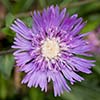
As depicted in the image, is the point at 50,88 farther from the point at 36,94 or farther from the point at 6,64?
the point at 6,64

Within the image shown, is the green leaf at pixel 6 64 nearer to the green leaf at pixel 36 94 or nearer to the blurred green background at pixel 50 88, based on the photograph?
the blurred green background at pixel 50 88

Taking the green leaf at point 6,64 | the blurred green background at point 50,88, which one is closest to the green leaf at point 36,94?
the blurred green background at point 50,88

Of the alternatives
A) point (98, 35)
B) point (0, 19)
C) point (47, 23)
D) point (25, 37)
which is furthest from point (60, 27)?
point (98, 35)

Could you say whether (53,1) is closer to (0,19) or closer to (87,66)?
(87,66)

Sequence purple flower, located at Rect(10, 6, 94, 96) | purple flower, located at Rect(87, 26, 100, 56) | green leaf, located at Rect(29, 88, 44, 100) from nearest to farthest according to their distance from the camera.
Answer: purple flower, located at Rect(10, 6, 94, 96), green leaf, located at Rect(29, 88, 44, 100), purple flower, located at Rect(87, 26, 100, 56)

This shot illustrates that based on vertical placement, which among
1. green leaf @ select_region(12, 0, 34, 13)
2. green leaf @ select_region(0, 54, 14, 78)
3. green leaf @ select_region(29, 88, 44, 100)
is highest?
green leaf @ select_region(12, 0, 34, 13)

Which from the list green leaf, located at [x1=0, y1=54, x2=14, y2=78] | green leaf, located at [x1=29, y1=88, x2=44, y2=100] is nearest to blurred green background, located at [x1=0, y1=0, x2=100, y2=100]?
green leaf, located at [x1=29, y1=88, x2=44, y2=100]

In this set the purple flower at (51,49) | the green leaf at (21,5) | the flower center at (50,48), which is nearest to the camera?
the purple flower at (51,49)

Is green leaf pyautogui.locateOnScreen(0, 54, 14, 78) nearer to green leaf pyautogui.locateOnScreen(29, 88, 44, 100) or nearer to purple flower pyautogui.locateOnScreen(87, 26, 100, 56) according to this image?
green leaf pyautogui.locateOnScreen(29, 88, 44, 100)
